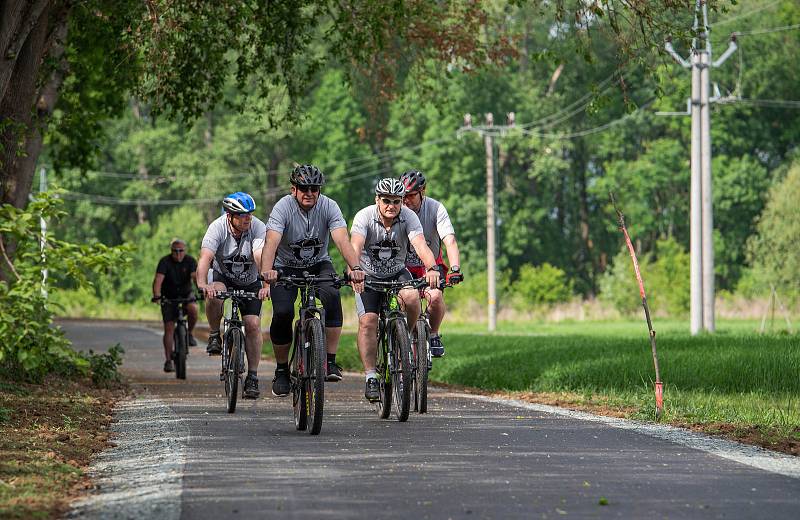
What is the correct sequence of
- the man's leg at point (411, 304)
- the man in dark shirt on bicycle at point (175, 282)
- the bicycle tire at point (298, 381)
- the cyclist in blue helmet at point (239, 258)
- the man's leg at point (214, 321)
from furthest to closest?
the man in dark shirt on bicycle at point (175, 282) < the man's leg at point (214, 321) < the cyclist in blue helmet at point (239, 258) < the man's leg at point (411, 304) < the bicycle tire at point (298, 381)

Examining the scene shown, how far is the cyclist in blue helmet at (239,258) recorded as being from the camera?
1438cm

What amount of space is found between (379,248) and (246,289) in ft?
6.38

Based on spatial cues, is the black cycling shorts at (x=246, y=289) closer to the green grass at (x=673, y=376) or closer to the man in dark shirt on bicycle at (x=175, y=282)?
the green grass at (x=673, y=376)

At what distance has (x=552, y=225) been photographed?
257 feet

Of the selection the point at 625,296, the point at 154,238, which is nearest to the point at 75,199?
the point at 154,238

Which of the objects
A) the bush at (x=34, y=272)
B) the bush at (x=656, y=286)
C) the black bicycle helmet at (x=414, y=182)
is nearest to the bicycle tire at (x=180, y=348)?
the bush at (x=34, y=272)

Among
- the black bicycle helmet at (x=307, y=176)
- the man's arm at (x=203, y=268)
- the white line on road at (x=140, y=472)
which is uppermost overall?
the black bicycle helmet at (x=307, y=176)

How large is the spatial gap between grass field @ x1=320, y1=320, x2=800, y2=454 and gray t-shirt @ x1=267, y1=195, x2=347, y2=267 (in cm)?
315

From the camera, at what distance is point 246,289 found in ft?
48.0

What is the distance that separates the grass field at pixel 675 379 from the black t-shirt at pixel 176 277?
359 centimetres

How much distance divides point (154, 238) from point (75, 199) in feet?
33.2

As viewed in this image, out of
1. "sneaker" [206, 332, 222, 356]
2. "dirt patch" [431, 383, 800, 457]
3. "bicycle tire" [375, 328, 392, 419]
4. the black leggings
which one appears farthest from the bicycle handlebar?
"dirt patch" [431, 383, 800, 457]

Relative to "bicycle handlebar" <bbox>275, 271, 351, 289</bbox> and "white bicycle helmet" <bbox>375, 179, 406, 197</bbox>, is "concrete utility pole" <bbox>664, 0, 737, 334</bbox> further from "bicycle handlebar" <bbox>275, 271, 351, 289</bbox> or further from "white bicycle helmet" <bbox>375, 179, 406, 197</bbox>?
"bicycle handlebar" <bbox>275, 271, 351, 289</bbox>

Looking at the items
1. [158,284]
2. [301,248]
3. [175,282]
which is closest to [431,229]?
[301,248]
